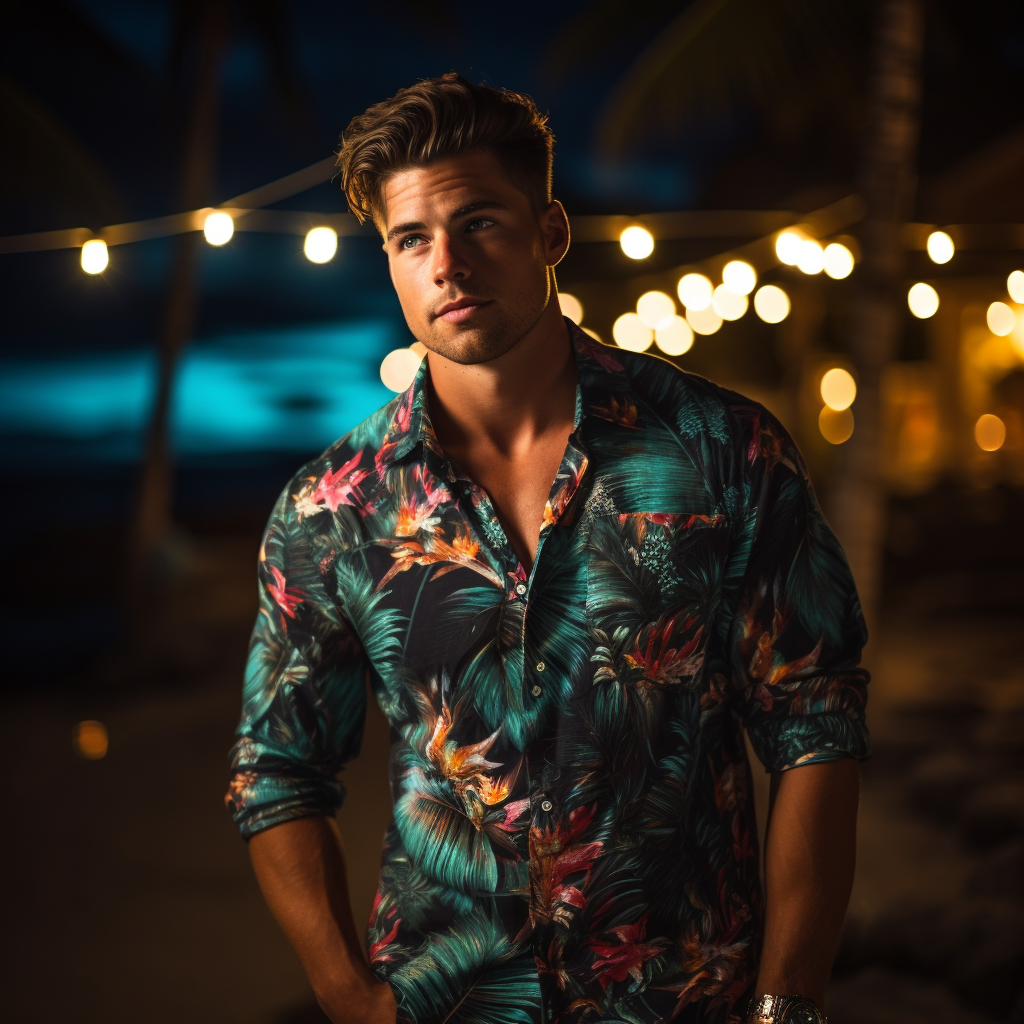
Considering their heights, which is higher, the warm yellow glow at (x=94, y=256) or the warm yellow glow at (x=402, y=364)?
the warm yellow glow at (x=402, y=364)

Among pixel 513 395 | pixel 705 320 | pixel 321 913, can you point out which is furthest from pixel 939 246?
pixel 705 320

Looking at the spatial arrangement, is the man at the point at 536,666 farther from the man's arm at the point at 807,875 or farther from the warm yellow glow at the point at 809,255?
the warm yellow glow at the point at 809,255

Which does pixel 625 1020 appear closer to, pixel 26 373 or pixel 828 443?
pixel 828 443

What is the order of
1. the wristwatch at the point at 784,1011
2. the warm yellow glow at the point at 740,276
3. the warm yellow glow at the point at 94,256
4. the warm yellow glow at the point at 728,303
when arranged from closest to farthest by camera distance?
1. the wristwatch at the point at 784,1011
2. the warm yellow glow at the point at 94,256
3. the warm yellow glow at the point at 740,276
4. the warm yellow glow at the point at 728,303

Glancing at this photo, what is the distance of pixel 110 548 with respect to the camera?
79.3 ft

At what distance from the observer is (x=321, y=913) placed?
1.97 m

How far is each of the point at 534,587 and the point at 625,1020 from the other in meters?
0.79

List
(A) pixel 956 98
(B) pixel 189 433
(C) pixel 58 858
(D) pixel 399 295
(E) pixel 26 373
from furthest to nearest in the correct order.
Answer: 1. (B) pixel 189 433
2. (E) pixel 26 373
3. (A) pixel 956 98
4. (C) pixel 58 858
5. (D) pixel 399 295

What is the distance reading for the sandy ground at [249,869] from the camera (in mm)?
4609

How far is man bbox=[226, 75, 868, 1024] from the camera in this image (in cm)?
184

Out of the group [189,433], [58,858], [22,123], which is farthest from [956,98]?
[189,433]

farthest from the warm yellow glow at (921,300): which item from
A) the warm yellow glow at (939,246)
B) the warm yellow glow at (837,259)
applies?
the warm yellow glow at (939,246)

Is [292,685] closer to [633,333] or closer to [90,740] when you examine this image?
[90,740]

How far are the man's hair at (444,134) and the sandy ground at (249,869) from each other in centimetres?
387
